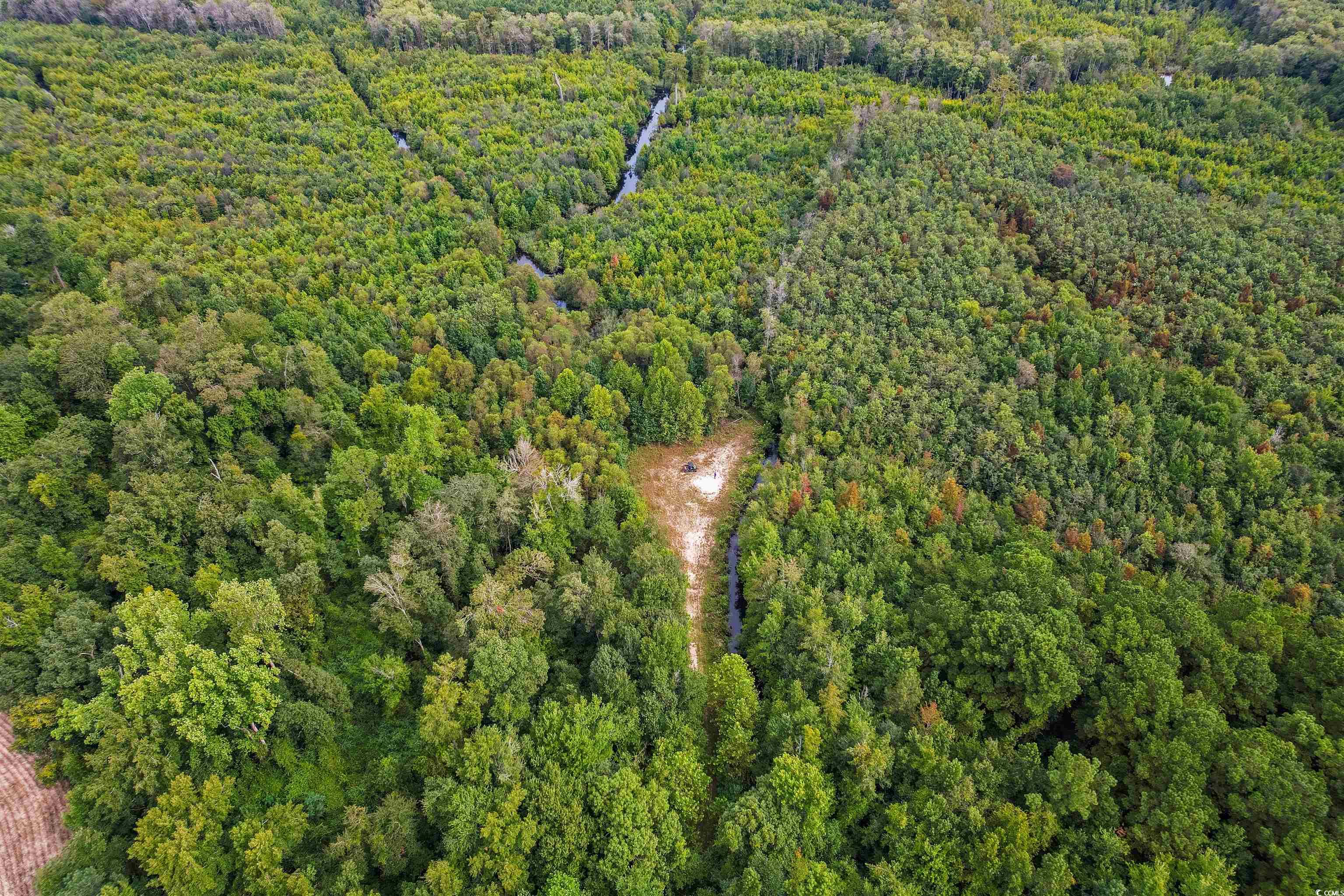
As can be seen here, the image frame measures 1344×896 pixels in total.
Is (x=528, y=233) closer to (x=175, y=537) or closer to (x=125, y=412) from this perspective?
(x=125, y=412)

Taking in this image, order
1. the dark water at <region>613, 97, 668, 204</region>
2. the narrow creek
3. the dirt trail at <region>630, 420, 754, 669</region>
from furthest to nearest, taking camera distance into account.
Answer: the dark water at <region>613, 97, 668, 204</region>
the narrow creek
the dirt trail at <region>630, 420, 754, 669</region>

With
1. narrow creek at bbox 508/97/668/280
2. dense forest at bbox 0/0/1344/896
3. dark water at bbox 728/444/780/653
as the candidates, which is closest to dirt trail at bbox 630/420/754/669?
dark water at bbox 728/444/780/653

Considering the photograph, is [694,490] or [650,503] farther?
[694,490]

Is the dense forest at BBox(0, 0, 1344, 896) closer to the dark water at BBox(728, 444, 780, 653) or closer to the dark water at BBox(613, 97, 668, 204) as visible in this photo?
the dark water at BBox(728, 444, 780, 653)

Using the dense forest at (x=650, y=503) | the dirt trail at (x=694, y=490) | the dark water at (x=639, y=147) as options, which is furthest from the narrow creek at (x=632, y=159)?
the dirt trail at (x=694, y=490)

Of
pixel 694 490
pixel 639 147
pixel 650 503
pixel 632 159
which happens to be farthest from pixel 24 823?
pixel 639 147

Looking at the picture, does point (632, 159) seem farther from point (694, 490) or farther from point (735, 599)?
point (735, 599)

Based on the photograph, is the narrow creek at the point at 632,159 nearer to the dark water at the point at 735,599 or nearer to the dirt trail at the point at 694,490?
the dirt trail at the point at 694,490
